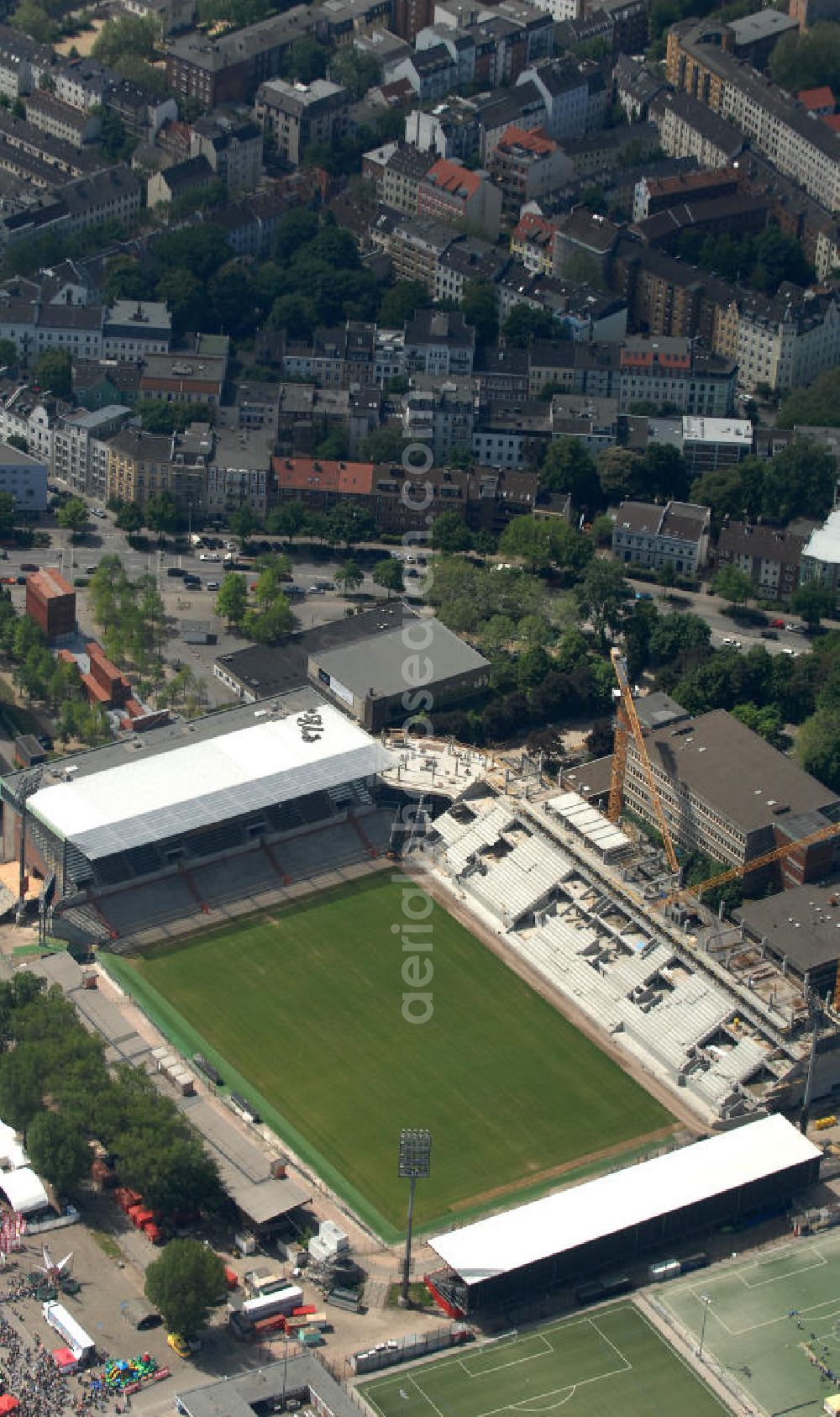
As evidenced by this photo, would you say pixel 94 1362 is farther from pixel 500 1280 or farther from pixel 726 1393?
pixel 726 1393

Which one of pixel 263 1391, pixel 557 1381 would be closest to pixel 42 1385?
pixel 263 1391

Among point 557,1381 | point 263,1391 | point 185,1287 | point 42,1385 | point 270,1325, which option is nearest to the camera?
point 263,1391

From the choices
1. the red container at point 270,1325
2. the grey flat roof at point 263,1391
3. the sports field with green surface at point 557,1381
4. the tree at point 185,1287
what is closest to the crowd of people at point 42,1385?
the grey flat roof at point 263,1391

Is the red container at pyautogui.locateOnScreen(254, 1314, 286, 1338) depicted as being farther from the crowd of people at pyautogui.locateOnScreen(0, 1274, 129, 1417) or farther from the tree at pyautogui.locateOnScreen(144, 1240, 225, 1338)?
the crowd of people at pyautogui.locateOnScreen(0, 1274, 129, 1417)

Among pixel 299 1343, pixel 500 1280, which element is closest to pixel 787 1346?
pixel 500 1280

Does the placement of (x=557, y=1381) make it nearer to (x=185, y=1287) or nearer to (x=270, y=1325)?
(x=270, y=1325)

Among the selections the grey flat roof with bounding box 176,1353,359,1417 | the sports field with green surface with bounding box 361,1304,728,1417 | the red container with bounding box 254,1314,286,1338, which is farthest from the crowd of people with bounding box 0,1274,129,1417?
the sports field with green surface with bounding box 361,1304,728,1417
